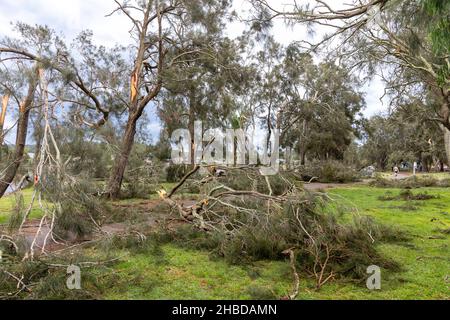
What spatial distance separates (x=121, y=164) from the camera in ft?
39.9

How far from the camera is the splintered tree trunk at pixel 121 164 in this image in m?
12.1

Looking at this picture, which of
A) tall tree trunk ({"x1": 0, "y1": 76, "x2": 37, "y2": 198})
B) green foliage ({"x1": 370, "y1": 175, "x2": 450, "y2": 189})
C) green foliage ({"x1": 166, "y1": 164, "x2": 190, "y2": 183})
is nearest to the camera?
tall tree trunk ({"x1": 0, "y1": 76, "x2": 37, "y2": 198})

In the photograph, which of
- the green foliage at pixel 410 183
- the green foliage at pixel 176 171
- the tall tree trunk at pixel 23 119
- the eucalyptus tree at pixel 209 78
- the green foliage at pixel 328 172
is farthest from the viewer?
the green foliage at pixel 328 172

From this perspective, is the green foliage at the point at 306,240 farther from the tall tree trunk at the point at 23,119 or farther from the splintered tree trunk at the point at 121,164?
the splintered tree trunk at the point at 121,164

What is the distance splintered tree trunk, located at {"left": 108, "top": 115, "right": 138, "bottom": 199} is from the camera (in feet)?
39.7

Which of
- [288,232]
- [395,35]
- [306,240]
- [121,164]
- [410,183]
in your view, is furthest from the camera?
[410,183]

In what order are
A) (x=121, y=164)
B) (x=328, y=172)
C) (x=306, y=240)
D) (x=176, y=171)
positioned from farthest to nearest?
(x=328, y=172)
(x=176, y=171)
(x=121, y=164)
(x=306, y=240)

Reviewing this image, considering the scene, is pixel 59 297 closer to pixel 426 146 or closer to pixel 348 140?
pixel 348 140

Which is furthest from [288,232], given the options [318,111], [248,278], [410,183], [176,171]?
[318,111]

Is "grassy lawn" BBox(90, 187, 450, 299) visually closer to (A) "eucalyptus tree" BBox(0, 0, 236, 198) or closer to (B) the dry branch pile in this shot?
(B) the dry branch pile

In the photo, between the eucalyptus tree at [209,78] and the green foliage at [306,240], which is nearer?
the green foliage at [306,240]

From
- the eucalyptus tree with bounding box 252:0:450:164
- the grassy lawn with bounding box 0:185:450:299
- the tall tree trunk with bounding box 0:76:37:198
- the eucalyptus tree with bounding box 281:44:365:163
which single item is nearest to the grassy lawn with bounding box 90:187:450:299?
the grassy lawn with bounding box 0:185:450:299

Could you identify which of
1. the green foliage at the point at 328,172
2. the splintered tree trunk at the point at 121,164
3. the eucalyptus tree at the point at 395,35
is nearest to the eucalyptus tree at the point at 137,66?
the splintered tree trunk at the point at 121,164

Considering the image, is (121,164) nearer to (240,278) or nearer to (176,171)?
(176,171)
